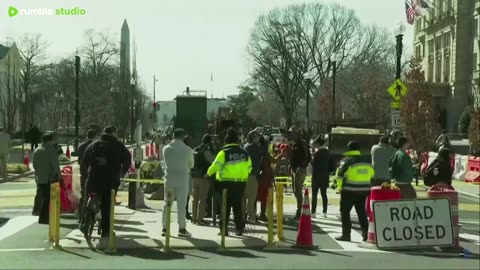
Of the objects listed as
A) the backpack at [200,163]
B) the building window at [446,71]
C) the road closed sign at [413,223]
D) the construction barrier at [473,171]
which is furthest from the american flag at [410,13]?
the building window at [446,71]

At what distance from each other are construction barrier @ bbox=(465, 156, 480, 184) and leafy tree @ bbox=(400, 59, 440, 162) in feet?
5.45

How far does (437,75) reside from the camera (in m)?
68.3

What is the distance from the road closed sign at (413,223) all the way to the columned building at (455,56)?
50091 mm

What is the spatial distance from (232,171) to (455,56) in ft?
180

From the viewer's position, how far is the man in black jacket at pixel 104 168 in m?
10.6

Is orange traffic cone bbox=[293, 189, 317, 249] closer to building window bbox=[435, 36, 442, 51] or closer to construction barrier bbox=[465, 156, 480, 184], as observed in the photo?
construction barrier bbox=[465, 156, 480, 184]

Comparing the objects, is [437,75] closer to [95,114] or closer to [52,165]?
[95,114]

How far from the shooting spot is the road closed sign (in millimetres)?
10000

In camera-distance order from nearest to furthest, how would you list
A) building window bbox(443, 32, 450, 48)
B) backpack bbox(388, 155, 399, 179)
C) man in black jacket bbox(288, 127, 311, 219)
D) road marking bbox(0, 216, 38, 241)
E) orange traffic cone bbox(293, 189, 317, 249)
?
orange traffic cone bbox(293, 189, 317, 249) → backpack bbox(388, 155, 399, 179) → road marking bbox(0, 216, 38, 241) → man in black jacket bbox(288, 127, 311, 219) → building window bbox(443, 32, 450, 48)

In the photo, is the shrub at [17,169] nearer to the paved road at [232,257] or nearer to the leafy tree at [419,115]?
the leafy tree at [419,115]

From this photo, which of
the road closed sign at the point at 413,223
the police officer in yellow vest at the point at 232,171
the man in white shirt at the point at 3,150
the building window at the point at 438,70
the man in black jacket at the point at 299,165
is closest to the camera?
the road closed sign at the point at 413,223

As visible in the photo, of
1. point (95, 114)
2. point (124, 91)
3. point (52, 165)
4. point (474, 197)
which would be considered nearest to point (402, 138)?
point (52, 165)

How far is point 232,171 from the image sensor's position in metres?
11.0

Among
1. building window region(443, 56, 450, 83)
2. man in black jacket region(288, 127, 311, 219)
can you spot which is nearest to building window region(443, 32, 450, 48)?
building window region(443, 56, 450, 83)
